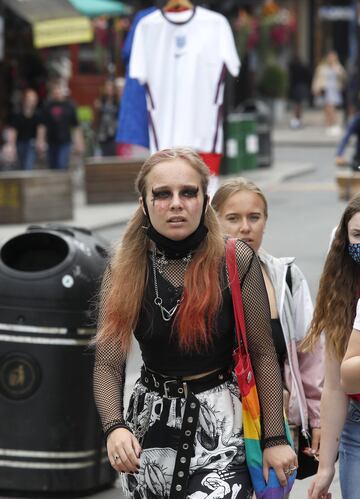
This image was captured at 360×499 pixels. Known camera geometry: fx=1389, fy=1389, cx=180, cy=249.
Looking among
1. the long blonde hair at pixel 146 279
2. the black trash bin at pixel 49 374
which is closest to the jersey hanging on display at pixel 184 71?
the black trash bin at pixel 49 374

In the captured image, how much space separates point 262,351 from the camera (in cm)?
416

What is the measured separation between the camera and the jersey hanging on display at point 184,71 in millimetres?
9609

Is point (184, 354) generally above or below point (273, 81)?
above

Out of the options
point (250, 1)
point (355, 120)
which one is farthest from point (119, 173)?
point (250, 1)

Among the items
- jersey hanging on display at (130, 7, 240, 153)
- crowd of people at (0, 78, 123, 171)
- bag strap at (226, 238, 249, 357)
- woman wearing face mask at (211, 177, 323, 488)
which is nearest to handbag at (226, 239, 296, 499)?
bag strap at (226, 238, 249, 357)

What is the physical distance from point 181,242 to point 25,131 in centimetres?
2022

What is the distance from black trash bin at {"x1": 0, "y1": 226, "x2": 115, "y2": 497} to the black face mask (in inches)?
87.4

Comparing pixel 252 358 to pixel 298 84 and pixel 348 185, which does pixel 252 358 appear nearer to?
pixel 348 185

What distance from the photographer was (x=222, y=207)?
5.04 m

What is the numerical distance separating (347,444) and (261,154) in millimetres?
22301

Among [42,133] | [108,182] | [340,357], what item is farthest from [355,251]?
[42,133]

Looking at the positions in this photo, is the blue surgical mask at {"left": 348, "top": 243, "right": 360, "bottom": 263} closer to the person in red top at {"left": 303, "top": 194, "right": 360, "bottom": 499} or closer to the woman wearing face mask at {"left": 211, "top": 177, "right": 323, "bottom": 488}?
the person in red top at {"left": 303, "top": 194, "right": 360, "bottom": 499}

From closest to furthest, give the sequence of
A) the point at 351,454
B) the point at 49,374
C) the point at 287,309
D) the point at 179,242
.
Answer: the point at 179,242 → the point at 351,454 → the point at 287,309 → the point at 49,374

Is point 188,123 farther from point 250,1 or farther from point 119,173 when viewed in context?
point 250,1
